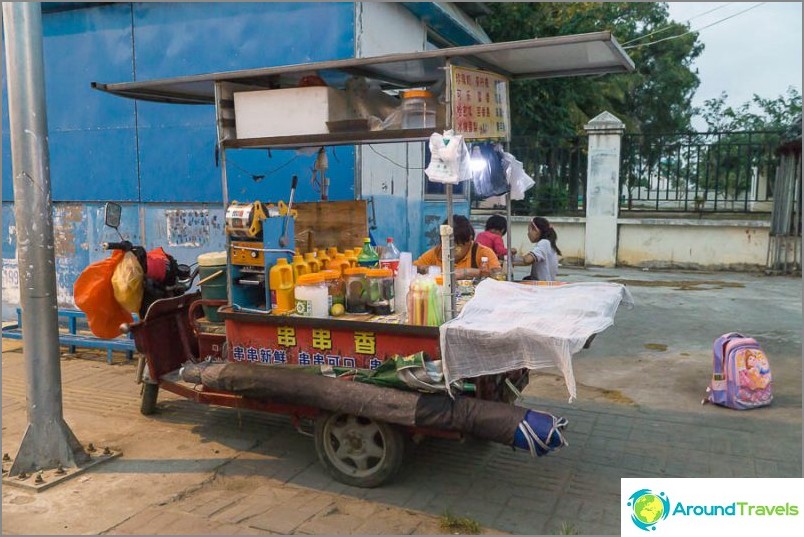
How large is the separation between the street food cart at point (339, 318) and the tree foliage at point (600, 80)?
8.63 metres

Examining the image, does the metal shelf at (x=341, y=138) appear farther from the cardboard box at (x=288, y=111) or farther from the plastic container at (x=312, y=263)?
the plastic container at (x=312, y=263)

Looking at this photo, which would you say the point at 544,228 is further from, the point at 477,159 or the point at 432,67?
the point at 432,67

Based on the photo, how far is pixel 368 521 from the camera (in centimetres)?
339

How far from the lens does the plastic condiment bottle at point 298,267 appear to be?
403cm

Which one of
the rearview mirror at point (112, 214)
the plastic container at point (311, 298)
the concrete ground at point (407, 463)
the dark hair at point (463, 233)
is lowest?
the concrete ground at point (407, 463)

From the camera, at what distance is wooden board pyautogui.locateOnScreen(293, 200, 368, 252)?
191 inches

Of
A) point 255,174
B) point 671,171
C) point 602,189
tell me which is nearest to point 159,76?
point 255,174

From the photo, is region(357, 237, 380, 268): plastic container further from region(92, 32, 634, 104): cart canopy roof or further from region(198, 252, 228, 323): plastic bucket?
region(92, 32, 634, 104): cart canopy roof

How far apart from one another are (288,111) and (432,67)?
937 mm

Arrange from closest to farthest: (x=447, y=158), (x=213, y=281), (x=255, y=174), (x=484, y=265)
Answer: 1. (x=447, y=158)
2. (x=213, y=281)
3. (x=484, y=265)
4. (x=255, y=174)

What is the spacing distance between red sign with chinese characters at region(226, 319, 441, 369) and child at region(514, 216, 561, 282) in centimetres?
240

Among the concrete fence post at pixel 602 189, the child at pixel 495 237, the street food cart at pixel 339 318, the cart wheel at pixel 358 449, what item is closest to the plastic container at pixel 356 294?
the street food cart at pixel 339 318

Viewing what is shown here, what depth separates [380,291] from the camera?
Result: 3994mm

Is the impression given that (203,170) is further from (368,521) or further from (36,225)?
(368,521)
